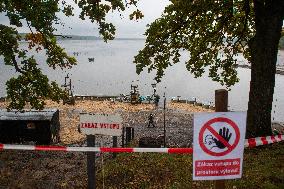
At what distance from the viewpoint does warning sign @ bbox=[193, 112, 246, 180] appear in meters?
4.59

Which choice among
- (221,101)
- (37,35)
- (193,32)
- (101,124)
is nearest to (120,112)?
(193,32)

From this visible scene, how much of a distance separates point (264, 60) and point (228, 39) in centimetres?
622

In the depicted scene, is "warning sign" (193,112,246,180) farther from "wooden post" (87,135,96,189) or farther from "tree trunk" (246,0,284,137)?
"tree trunk" (246,0,284,137)

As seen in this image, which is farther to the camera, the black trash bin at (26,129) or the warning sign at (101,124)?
the black trash bin at (26,129)

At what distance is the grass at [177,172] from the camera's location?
7789 millimetres

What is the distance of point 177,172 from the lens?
356 inches

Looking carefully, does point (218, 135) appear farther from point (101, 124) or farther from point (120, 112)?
point (120, 112)

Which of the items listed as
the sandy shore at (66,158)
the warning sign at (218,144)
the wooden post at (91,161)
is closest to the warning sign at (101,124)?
the wooden post at (91,161)

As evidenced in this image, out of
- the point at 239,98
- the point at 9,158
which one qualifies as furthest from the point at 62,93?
the point at 239,98

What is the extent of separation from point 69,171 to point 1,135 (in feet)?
30.6

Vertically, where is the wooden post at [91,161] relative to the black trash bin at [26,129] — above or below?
above

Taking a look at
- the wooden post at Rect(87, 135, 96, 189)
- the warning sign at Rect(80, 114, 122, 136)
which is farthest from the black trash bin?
the warning sign at Rect(80, 114, 122, 136)

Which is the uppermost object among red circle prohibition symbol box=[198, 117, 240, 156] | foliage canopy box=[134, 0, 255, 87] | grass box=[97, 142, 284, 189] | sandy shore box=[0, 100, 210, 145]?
foliage canopy box=[134, 0, 255, 87]

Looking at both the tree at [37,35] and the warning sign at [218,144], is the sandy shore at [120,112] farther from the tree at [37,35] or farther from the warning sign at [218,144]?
the warning sign at [218,144]
